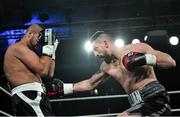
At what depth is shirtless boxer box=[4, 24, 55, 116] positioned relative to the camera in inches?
89.4

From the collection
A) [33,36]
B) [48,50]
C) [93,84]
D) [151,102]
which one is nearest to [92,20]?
[93,84]

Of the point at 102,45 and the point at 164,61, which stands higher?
the point at 102,45

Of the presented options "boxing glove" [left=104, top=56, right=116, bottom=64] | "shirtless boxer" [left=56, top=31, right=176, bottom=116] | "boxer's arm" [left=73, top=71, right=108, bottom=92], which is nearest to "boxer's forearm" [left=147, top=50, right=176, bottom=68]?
"shirtless boxer" [left=56, top=31, right=176, bottom=116]

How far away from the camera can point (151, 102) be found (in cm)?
219

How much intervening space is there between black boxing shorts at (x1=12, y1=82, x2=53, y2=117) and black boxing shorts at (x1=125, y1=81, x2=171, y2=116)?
21.7 inches

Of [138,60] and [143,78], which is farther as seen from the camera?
[143,78]

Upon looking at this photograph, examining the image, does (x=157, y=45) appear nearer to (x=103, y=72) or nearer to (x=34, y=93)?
(x=103, y=72)

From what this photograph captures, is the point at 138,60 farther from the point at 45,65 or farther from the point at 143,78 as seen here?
the point at 45,65

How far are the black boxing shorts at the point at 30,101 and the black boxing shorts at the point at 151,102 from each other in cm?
55

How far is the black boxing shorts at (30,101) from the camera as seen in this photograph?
2.26m

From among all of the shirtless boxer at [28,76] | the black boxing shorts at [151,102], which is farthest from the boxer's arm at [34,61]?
the black boxing shorts at [151,102]

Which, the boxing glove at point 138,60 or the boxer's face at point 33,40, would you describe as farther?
the boxer's face at point 33,40

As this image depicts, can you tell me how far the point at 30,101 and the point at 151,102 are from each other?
0.78m

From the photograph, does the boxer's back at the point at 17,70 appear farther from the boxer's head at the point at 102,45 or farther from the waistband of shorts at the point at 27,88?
the boxer's head at the point at 102,45
